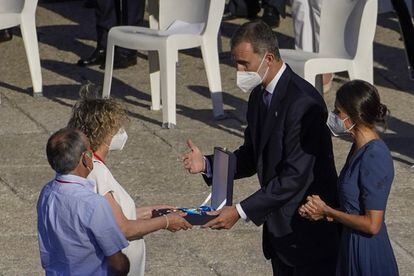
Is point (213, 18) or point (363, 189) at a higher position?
point (363, 189)

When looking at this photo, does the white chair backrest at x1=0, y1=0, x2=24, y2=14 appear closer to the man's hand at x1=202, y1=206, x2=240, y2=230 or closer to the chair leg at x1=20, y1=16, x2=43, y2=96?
the chair leg at x1=20, y1=16, x2=43, y2=96

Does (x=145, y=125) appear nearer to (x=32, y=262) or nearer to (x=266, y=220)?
(x=32, y=262)

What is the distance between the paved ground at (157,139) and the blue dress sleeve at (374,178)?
6.55 feet

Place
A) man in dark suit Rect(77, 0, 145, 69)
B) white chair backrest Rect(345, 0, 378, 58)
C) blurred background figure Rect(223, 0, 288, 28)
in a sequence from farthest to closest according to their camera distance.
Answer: blurred background figure Rect(223, 0, 288, 28)
man in dark suit Rect(77, 0, 145, 69)
white chair backrest Rect(345, 0, 378, 58)

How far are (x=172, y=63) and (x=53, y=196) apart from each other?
4.75 m

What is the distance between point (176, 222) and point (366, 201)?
771 millimetres

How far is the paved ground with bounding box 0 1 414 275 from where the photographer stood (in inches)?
266

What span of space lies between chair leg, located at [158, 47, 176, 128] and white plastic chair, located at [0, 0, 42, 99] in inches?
60.0

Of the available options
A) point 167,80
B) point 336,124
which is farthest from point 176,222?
point 167,80

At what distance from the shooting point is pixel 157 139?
29.2 feet

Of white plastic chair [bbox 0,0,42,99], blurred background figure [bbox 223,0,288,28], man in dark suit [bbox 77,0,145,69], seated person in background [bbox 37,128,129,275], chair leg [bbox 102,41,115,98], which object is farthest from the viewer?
blurred background figure [bbox 223,0,288,28]

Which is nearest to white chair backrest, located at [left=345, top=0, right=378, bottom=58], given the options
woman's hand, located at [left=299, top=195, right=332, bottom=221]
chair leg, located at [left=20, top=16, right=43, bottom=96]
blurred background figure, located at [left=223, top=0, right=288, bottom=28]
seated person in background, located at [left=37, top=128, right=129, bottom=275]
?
chair leg, located at [left=20, top=16, right=43, bottom=96]

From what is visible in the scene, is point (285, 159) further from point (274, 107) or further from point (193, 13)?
point (193, 13)

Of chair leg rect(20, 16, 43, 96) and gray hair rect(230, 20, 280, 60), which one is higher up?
gray hair rect(230, 20, 280, 60)
